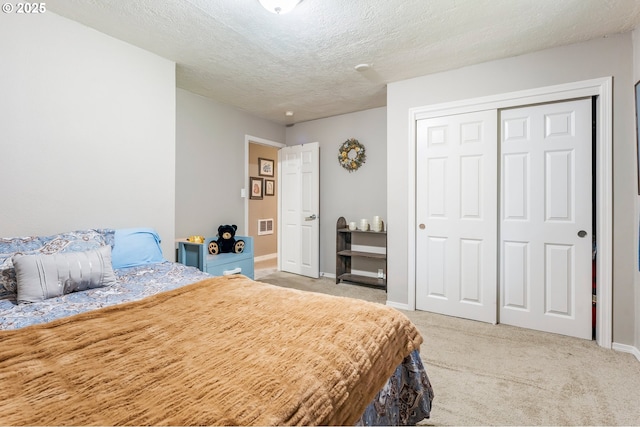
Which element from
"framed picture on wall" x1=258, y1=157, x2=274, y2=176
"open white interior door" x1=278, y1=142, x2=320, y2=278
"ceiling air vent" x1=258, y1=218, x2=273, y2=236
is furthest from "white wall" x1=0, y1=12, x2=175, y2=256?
"ceiling air vent" x1=258, y1=218, x2=273, y2=236

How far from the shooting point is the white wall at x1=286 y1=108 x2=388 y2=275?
14.5ft

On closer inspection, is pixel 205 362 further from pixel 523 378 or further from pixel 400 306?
pixel 400 306

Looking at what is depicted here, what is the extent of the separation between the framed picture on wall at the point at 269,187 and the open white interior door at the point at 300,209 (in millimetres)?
1101

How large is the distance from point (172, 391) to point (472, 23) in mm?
2841

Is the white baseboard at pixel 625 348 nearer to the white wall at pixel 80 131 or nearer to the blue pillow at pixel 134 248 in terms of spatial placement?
the blue pillow at pixel 134 248

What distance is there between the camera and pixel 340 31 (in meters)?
2.40

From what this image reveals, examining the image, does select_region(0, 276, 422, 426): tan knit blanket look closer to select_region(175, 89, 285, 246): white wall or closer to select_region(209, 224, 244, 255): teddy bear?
select_region(209, 224, 244, 255): teddy bear

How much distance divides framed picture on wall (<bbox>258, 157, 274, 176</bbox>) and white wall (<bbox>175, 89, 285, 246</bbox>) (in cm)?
139

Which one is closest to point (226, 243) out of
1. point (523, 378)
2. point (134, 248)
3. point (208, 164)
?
point (208, 164)

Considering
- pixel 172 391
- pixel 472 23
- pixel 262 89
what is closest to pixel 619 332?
pixel 472 23

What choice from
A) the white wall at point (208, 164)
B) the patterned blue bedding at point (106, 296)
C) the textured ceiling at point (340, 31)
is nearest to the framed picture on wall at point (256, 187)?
the white wall at point (208, 164)

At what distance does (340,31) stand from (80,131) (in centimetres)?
212

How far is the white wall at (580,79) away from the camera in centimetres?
239

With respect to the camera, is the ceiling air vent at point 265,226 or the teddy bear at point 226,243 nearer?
the teddy bear at point 226,243
